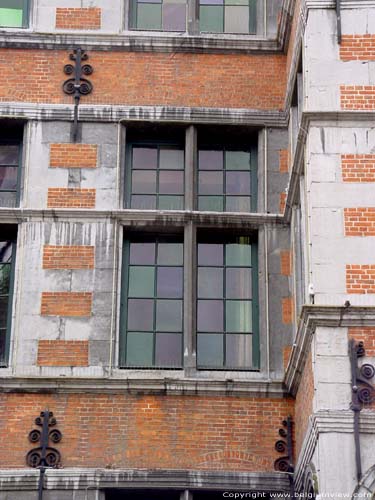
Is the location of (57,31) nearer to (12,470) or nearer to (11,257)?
(11,257)

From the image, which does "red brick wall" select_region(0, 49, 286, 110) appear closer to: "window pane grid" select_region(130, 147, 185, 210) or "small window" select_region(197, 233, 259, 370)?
"window pane grid" select_region(130, 147, 185, 210)

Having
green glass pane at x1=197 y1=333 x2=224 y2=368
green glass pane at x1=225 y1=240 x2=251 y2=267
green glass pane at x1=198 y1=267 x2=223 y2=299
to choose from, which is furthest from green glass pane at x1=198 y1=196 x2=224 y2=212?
green glass pane at x1=197 y1=333 x2=224 y2=368

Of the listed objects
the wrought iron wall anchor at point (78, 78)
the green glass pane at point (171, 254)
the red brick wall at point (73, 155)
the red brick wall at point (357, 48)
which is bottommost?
the green glass pane at point (171, 254)

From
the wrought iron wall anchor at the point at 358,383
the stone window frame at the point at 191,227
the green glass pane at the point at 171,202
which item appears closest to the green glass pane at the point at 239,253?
the stone window frame at the point at 191,227

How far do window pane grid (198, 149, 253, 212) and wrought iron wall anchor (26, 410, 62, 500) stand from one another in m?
3.25

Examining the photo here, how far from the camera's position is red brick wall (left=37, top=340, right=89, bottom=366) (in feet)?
48.2

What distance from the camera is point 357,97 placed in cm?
1372

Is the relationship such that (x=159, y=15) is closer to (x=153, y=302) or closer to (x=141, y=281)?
(x=141, y=281)

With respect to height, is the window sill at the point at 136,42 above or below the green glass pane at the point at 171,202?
above

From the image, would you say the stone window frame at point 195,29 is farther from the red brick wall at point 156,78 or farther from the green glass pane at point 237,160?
the green glass pane at point 237,160

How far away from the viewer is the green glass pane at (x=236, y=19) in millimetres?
16966

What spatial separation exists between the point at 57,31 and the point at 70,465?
5.62 m

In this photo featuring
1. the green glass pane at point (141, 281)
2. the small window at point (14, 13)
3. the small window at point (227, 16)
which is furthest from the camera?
the small window at point (227, 16)

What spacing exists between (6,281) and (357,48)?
4.87 m
